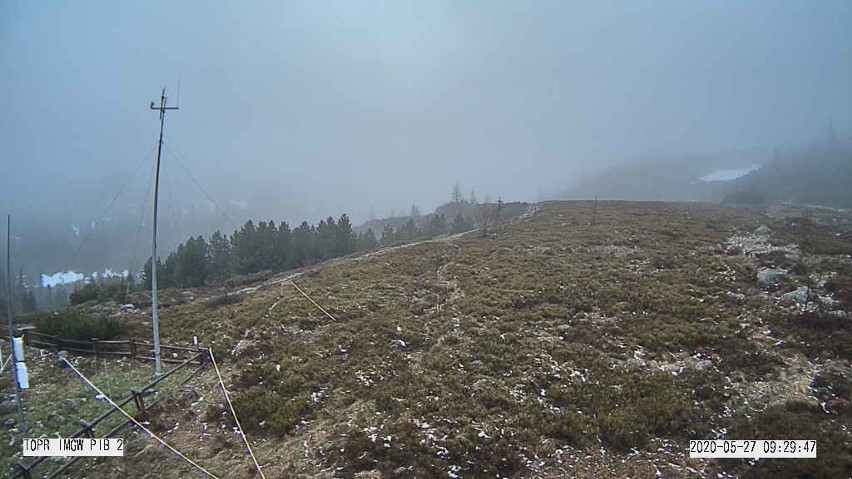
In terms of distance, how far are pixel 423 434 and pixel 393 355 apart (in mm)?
6542

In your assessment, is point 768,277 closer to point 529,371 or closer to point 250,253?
point 529,371

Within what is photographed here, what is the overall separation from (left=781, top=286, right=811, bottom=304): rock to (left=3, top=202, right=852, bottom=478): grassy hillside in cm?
17

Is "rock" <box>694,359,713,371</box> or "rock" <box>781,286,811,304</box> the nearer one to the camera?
"rock" <box>694,359,713,371</box>

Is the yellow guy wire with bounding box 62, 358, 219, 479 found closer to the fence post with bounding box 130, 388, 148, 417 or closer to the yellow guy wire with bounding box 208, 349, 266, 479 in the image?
the fence post with bounding box 130, 388, 148, 417

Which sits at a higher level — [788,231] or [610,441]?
[788,231]

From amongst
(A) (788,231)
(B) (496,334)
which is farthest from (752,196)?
(B) (496,334)

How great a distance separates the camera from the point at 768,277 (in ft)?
86.6

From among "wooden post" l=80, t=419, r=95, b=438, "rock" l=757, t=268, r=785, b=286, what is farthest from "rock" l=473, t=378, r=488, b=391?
"rock" l=757, t=268, r=785, b=286

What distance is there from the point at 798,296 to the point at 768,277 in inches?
146

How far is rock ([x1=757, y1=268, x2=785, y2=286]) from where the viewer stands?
2614 cm

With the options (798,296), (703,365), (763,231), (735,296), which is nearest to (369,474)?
(703,365)

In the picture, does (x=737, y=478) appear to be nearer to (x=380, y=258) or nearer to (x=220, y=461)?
(x=220, y=461)

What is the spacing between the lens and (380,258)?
1672 inches

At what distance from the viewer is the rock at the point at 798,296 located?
2262 cm
